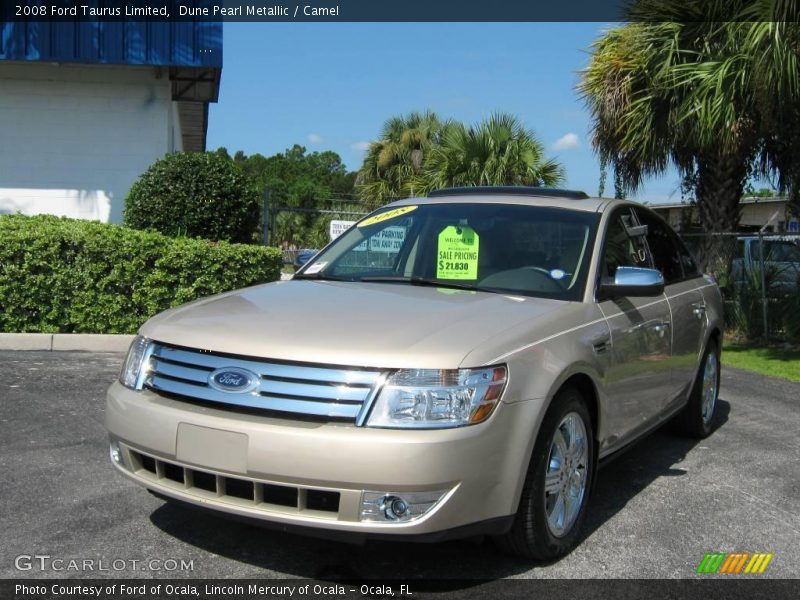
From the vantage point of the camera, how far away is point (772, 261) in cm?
1248

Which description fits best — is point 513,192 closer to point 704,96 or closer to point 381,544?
point 381,544

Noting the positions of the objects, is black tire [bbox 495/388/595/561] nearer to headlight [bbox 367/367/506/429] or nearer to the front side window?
headlight [bbox 367/367/506/429]

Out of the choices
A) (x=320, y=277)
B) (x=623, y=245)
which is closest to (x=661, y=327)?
(x=623, y=245)

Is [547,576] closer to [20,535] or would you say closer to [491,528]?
[491,528]

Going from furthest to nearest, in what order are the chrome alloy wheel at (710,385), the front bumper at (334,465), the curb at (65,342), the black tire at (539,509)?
the curb at (65,342) < the chrome alloy wheel at (710,385) < the black tire at (539,509) < the front bumper at (334,465)

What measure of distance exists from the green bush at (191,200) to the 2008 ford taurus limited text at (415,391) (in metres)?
6.89

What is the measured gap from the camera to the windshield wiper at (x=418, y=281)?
14.0ft

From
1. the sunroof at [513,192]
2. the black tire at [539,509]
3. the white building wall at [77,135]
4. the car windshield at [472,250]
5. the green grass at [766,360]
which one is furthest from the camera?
the white building wall at [77,135]

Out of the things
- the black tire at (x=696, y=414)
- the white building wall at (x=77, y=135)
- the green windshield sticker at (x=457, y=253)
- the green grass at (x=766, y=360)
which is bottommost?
the green grass at (x=766, y=360)

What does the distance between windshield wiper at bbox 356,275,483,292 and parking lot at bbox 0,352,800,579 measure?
50.0 inches

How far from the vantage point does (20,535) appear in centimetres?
378

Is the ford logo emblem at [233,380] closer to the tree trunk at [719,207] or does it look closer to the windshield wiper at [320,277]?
the windshield wiper at [320,277]

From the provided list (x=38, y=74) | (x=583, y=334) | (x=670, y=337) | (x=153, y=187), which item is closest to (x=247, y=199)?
(x=153, y=187)

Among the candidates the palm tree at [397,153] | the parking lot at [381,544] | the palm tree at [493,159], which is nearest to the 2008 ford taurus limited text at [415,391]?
the parking lot at [381,544]
